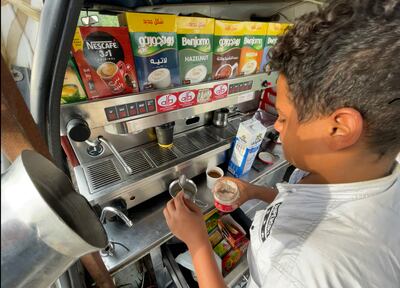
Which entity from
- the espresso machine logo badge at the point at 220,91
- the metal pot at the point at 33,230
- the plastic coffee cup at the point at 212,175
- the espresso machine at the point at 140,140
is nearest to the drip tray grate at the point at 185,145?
the espresso machine at the point at 140,140

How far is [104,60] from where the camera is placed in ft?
1.65

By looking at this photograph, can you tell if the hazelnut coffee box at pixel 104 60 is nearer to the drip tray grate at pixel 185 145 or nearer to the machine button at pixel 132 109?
the machine button at pixel 132 109

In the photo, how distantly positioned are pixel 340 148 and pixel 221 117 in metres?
0.58

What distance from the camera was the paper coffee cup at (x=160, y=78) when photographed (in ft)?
1.95

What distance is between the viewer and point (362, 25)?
0.37 metres

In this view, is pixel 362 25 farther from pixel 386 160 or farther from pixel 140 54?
pixel 140 54

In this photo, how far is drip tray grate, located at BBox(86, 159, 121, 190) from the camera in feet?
2.11

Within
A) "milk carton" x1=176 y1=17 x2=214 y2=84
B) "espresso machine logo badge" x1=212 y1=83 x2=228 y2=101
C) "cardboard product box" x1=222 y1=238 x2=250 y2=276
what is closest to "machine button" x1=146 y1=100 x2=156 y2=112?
"milk carton" x1=176 y1=17 x2=214 y2=84

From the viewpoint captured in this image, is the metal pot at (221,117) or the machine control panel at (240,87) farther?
the metal pot at (221,117)

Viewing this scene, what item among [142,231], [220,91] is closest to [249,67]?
[220,91]

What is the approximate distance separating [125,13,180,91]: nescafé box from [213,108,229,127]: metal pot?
346 millimetres

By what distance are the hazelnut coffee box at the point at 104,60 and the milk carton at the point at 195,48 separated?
160 mm

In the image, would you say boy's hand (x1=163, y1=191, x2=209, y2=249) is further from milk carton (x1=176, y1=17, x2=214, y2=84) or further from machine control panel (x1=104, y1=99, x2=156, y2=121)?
milk carton (x1=176, y1=17, x2=214, y2=84)

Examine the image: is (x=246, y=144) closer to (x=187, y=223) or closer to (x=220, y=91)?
(x=220, y=91)
